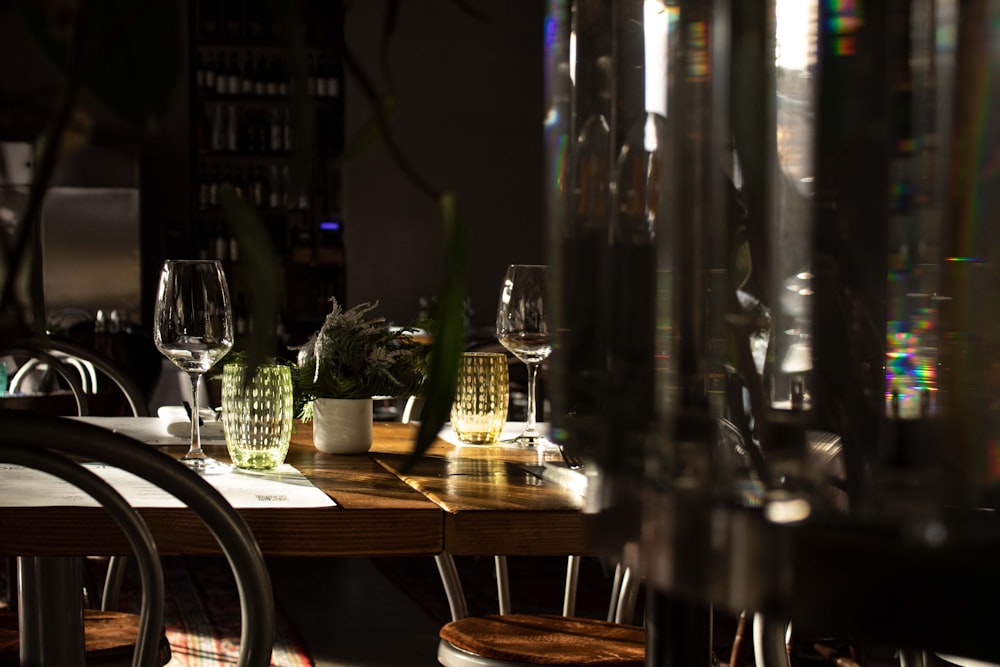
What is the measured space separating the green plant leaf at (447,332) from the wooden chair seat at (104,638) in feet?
4.07

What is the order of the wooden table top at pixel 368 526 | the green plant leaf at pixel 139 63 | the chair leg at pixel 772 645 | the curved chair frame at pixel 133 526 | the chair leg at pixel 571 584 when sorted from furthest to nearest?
the chair leg at pixel 571 584 → the chair leg at pixel 772 645 → the wooden table top at pixel 368 526 → the curved chair frame at pixel 133 526 → the green plant leaf at pixel 139 63

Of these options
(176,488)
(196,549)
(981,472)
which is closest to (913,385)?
(981,472)

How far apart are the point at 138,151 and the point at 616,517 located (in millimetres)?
7758

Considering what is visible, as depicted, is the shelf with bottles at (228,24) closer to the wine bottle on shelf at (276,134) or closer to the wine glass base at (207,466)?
the wine bottle on shelf at (276,134)

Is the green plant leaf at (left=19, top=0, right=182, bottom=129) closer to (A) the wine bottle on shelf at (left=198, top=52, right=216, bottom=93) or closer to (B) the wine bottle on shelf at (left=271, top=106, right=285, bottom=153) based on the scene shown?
(B) the wine bottle on shelf at (left=271, top=106, right=285, bottom=153)

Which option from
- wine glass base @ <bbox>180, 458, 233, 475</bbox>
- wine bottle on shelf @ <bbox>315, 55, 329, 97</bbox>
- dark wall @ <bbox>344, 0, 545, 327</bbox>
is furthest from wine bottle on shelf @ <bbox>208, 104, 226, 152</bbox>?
wine glass base @ <bbox>180, 458, 233, 475</bbox>

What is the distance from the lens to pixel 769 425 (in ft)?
1.09

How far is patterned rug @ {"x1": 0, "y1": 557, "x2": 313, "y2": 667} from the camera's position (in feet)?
10.1

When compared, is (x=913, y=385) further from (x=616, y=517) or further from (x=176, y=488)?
(x=176, y=488)

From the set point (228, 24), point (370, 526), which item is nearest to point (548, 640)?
point (370, 526)

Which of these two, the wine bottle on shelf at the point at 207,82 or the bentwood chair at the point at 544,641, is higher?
the wine bottle on shelf at the point at 207,82

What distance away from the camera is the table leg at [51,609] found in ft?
4.67

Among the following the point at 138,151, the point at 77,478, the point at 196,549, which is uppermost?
the point at 138,151

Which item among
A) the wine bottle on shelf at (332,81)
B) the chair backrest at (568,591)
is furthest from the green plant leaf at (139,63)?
the wine bottle on shelf at (332,81)
